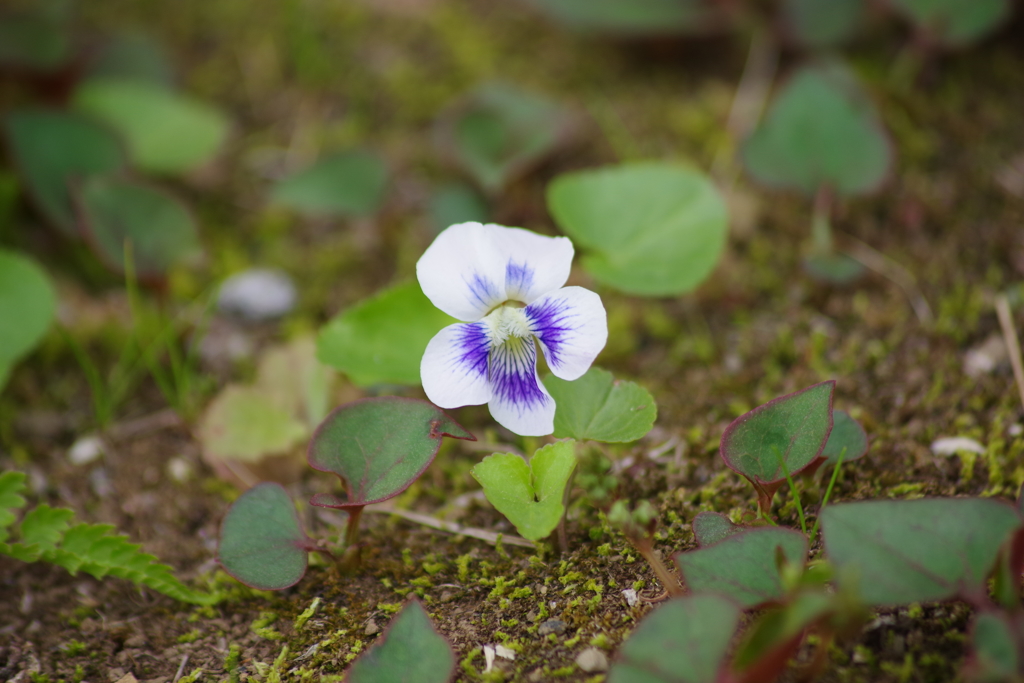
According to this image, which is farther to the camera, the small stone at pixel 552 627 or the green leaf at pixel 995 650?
the small stone at pixel 552 627

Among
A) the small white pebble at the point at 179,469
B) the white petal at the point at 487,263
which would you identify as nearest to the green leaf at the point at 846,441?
the white petal at the point at 487,263

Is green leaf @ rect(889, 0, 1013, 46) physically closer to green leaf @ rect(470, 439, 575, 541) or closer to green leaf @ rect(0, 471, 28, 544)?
green leaf @ rect(470, 439, 575, 541)

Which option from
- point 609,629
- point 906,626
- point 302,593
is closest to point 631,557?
point 609,629

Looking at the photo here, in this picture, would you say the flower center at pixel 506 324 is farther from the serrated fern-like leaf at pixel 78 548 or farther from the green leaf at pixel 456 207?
the green leaf at pixel 456 207

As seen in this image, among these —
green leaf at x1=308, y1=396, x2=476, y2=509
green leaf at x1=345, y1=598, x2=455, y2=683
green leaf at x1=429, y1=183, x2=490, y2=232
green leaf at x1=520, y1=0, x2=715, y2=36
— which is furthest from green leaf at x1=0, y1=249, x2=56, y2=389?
green leaf at x1=520, y1=0, x2=715, y2=36

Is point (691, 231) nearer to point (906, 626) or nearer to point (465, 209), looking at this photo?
point (465, 209)

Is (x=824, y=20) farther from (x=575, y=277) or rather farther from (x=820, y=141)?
(x=575, y=277)
